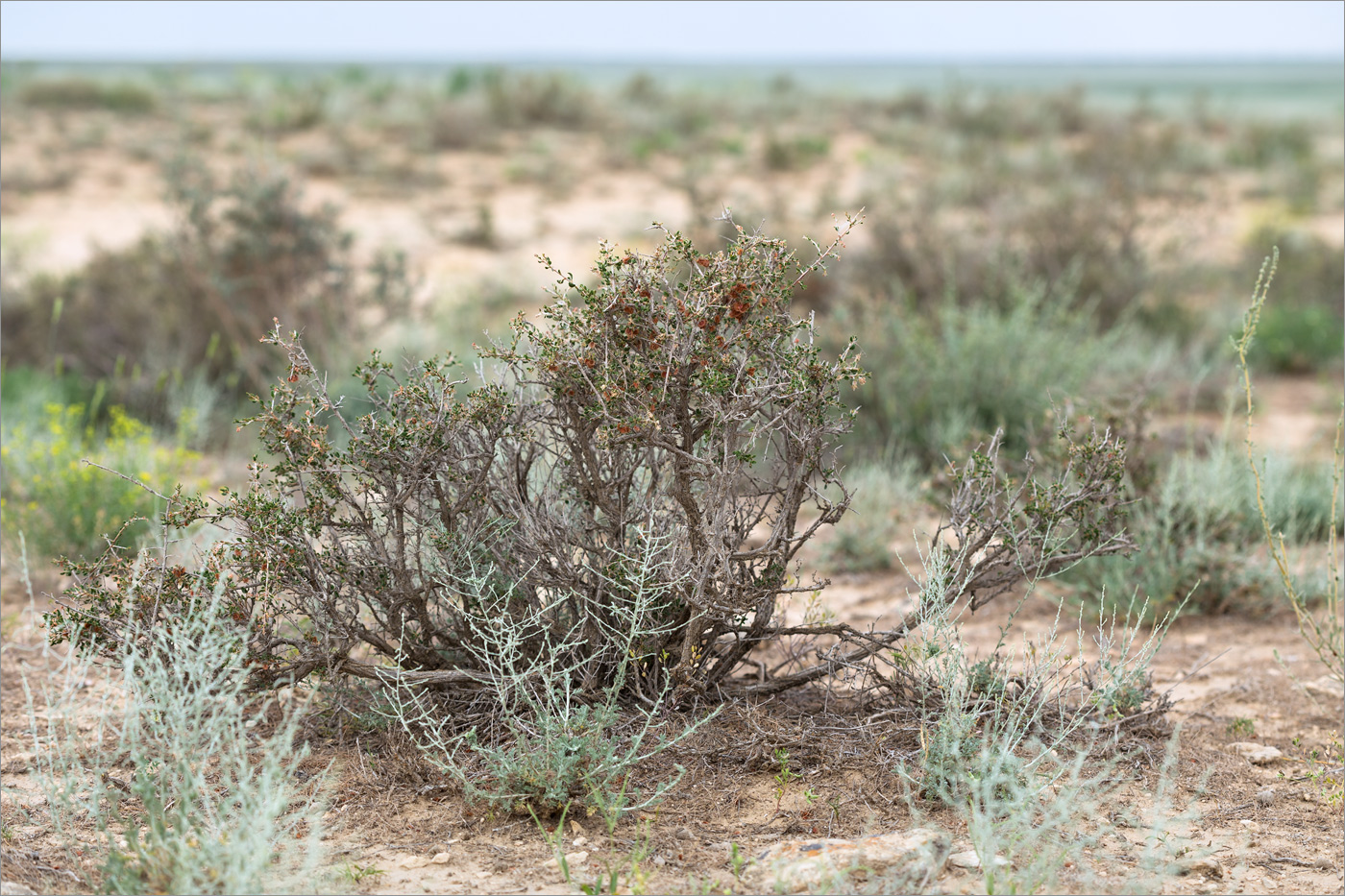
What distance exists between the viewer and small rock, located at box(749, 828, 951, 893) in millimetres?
2682

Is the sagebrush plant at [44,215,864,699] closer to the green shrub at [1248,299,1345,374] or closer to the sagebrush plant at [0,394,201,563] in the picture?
the sagebrush plant at [0,394,201,563]

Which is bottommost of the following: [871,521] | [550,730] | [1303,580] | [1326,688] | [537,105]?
[1326,688]

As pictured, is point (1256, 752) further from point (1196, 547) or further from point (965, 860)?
point (1196, 547)

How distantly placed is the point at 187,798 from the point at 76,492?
325 centimetres

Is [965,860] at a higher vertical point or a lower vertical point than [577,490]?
lower

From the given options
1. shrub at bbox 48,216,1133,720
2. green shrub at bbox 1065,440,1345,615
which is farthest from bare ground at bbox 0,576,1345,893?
green shrub at bbox 1065,440,1345,615

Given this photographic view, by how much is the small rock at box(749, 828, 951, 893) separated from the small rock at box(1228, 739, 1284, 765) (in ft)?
4.37

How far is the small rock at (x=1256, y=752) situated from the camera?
361 cm

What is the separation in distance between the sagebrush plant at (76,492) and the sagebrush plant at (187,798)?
2185 mm

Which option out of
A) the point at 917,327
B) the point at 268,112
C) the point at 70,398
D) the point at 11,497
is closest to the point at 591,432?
the point at 11,497

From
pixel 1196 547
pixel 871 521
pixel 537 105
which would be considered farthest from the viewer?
pixel 537 105

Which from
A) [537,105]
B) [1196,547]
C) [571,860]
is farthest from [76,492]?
[537,105]

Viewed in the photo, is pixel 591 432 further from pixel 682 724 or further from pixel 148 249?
pixel 148 249

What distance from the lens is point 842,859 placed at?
2725mm
